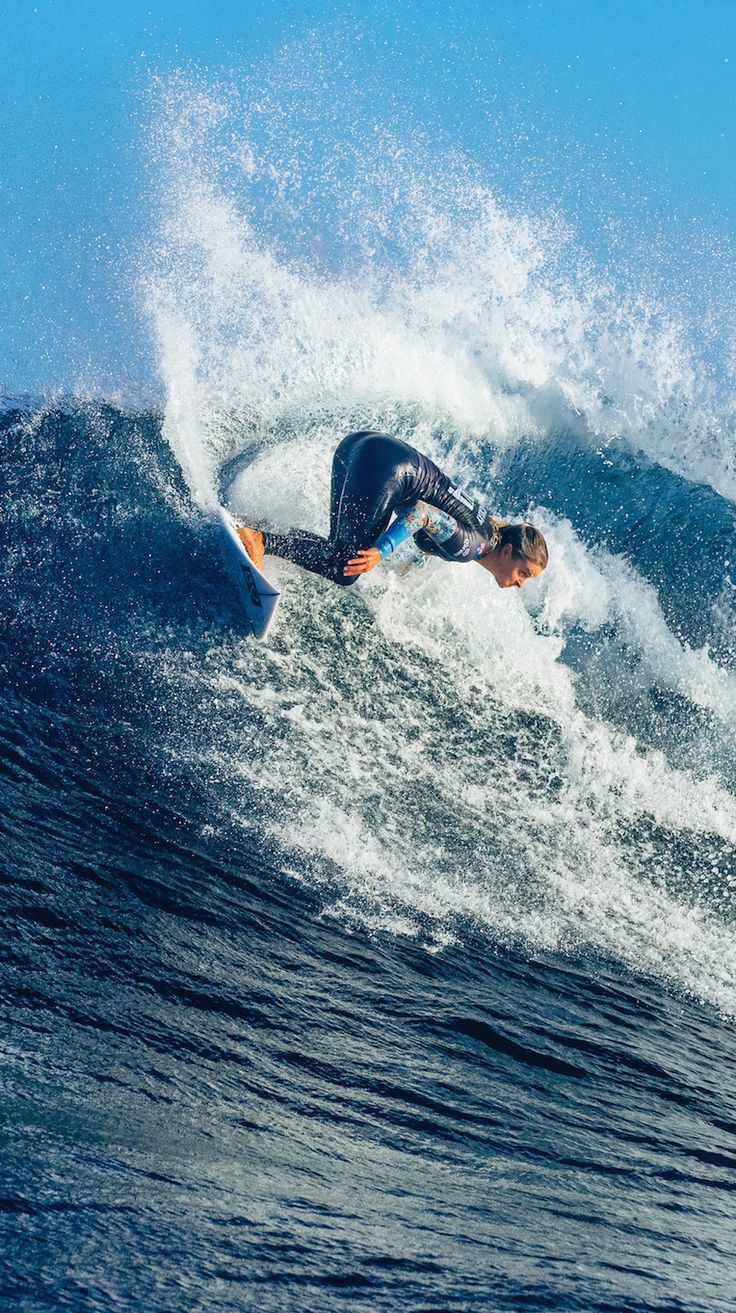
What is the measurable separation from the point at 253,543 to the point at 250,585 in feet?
1.09

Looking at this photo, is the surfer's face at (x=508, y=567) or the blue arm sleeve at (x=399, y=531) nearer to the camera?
the blue arm sleeve at (x=399, y=531)

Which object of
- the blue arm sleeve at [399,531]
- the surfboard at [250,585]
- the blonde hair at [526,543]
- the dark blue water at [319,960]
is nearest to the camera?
the dark blue water at [319,960]

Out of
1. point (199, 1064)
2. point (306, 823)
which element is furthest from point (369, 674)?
point (199, 1064)

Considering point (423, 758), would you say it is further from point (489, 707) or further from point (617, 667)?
point (617, 667)

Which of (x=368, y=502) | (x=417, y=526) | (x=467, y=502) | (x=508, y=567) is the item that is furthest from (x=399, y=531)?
(x=508, y=567)

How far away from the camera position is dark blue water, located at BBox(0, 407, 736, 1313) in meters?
1.93

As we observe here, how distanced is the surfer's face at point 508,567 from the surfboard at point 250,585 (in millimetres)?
1590

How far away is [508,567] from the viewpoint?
593 centimetres

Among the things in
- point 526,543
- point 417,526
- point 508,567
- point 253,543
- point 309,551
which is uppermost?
point 526,543

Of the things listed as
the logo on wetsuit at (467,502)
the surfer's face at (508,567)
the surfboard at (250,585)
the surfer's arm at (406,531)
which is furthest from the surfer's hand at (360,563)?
the surfer's face at (508,567)

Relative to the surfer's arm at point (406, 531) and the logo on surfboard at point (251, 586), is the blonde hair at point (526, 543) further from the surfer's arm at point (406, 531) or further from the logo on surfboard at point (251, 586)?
the logo on surfboard at point (251, 586)

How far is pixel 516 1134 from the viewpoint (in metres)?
2.85

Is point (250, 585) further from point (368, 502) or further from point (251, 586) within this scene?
point (368, 502)

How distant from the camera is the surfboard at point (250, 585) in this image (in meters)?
5.30
